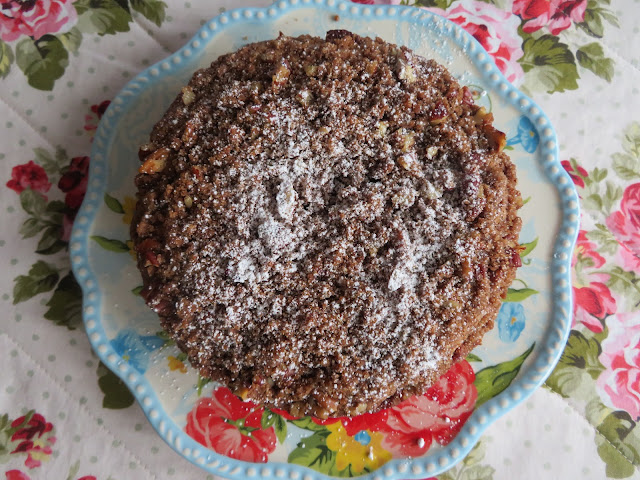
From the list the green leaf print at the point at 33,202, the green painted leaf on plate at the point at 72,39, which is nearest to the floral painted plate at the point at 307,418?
the green leaf print at the point at 33,202

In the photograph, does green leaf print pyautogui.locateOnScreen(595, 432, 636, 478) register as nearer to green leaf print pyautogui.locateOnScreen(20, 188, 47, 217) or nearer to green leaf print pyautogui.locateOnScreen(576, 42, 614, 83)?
green leaf print pyautogui.locateOnScreen(576, 42, 614, 83)

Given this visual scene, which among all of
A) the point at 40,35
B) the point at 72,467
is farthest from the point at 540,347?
the point at 40,35

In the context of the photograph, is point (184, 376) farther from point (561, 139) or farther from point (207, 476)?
point (561, 139)

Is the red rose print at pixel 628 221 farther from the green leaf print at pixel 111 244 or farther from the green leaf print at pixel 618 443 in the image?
the green leaf print at pixel 111 244

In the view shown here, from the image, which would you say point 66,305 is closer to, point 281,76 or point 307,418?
point 307,418

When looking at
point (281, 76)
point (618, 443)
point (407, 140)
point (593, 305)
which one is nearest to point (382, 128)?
point (407, 140)

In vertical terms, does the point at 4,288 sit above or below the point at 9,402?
above

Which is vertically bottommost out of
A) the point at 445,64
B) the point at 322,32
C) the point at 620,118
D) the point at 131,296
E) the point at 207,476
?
the point at 207,476

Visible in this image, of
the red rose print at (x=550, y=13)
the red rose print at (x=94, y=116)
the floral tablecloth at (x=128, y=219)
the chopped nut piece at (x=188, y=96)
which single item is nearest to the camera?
the chopped nut piece at (x=188, y=96)
